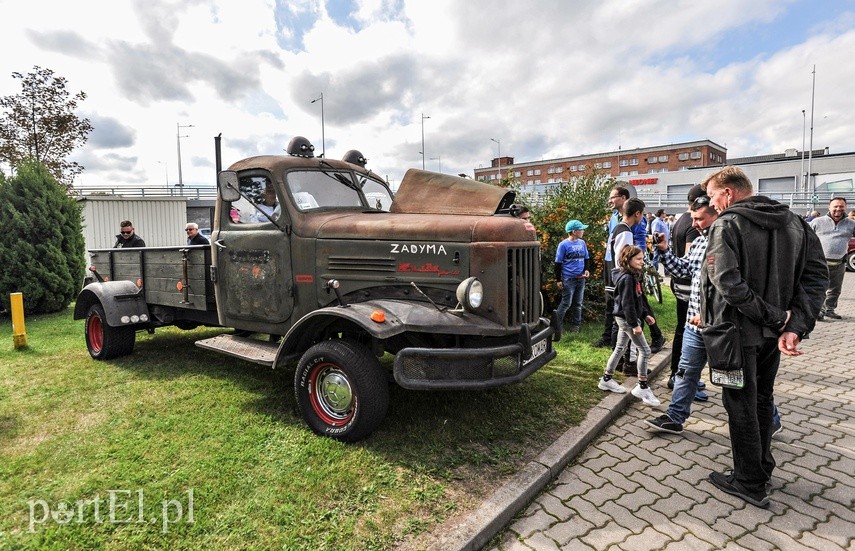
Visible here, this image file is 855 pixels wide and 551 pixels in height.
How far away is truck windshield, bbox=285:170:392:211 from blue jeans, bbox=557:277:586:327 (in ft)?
10.3

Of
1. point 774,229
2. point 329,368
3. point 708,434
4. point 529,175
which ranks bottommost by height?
point 708,434

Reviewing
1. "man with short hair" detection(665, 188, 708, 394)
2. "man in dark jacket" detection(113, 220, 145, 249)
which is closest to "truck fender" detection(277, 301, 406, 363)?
"man with short hair" detection(665, 188, 708, 394)

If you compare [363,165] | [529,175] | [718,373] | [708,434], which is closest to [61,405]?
[363,165]

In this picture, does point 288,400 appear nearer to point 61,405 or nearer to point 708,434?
point 61,405

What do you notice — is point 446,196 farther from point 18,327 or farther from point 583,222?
point 18,327

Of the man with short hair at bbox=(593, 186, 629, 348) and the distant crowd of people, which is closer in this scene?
the distant crowd of people

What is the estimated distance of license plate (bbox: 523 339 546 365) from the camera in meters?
3.81

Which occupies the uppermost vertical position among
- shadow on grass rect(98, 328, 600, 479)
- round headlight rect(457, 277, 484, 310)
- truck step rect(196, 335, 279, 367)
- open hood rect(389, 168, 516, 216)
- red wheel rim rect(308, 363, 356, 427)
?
open hood rect(389, 168, 516, 216)

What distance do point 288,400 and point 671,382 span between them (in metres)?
4.08

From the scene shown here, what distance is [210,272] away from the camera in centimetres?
526

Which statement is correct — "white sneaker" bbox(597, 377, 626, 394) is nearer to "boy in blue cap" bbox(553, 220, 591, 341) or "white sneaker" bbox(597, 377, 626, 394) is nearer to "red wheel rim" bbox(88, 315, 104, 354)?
"boy in blue cap" bbox(553, 220, 591, 341)
